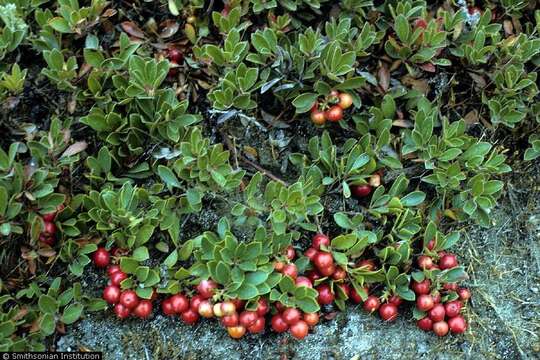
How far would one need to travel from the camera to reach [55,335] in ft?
10.8

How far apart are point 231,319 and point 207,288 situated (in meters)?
0.19

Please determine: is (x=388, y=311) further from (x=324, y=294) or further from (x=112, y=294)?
(x=112, y=294)

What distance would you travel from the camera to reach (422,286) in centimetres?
349

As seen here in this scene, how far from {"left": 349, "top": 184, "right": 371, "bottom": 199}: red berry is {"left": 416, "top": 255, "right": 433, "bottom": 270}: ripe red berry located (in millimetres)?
465

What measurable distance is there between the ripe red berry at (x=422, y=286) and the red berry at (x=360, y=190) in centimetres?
57

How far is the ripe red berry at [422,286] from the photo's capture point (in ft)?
11.5

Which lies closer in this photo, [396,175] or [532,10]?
[396,175]

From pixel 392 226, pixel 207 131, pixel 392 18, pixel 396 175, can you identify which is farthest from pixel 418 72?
pixel 207 131

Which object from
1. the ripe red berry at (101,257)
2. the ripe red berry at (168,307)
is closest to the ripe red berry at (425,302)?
the ripe red berry at (168,307)

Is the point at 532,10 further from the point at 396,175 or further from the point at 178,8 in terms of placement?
the point at 178,8

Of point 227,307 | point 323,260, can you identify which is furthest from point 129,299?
point 323,260

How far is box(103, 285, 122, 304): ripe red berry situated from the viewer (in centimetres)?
330

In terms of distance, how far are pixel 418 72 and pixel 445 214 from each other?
853 millimetres

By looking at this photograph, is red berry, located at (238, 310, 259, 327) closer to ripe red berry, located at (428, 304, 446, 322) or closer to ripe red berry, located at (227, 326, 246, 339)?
ripe red berry, located at (227, 326, 246, 339)
